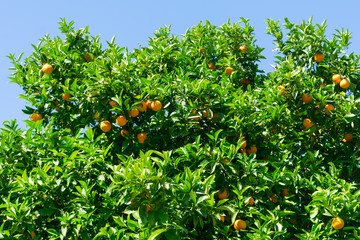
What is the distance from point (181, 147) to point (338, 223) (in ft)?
6.44

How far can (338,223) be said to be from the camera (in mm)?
4855

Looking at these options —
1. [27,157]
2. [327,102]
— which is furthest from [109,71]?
[327,102]

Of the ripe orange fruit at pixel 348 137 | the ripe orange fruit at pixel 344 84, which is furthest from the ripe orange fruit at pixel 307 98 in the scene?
the ripe orange fruit at pixel 348 137

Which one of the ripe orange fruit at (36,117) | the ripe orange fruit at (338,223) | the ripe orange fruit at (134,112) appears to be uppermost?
the ripe orange fruit at (36,117)

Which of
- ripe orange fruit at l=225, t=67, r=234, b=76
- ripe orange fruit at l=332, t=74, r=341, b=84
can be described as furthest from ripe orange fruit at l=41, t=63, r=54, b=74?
ripe orange fruit at l=332, t=74, r=341, b=84

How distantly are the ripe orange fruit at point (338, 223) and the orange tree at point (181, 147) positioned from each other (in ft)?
0.04

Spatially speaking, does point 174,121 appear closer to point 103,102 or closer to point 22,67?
point 103,102

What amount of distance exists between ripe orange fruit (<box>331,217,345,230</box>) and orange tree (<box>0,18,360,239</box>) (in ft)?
0.04

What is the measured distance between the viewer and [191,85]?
5852 millimetres

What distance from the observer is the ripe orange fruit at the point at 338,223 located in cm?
486

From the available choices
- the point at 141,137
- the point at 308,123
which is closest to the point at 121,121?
the point at 141,137

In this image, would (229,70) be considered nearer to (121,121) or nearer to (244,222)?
(121,121)

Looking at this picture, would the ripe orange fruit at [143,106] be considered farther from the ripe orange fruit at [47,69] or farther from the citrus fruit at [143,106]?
the ripe orange fruit at [47,69]

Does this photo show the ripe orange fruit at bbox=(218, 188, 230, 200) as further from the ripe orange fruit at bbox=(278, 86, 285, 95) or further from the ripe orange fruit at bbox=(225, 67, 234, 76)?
Answer: the ripe orange fruit at bbox=(225, 67, 234, 76)
